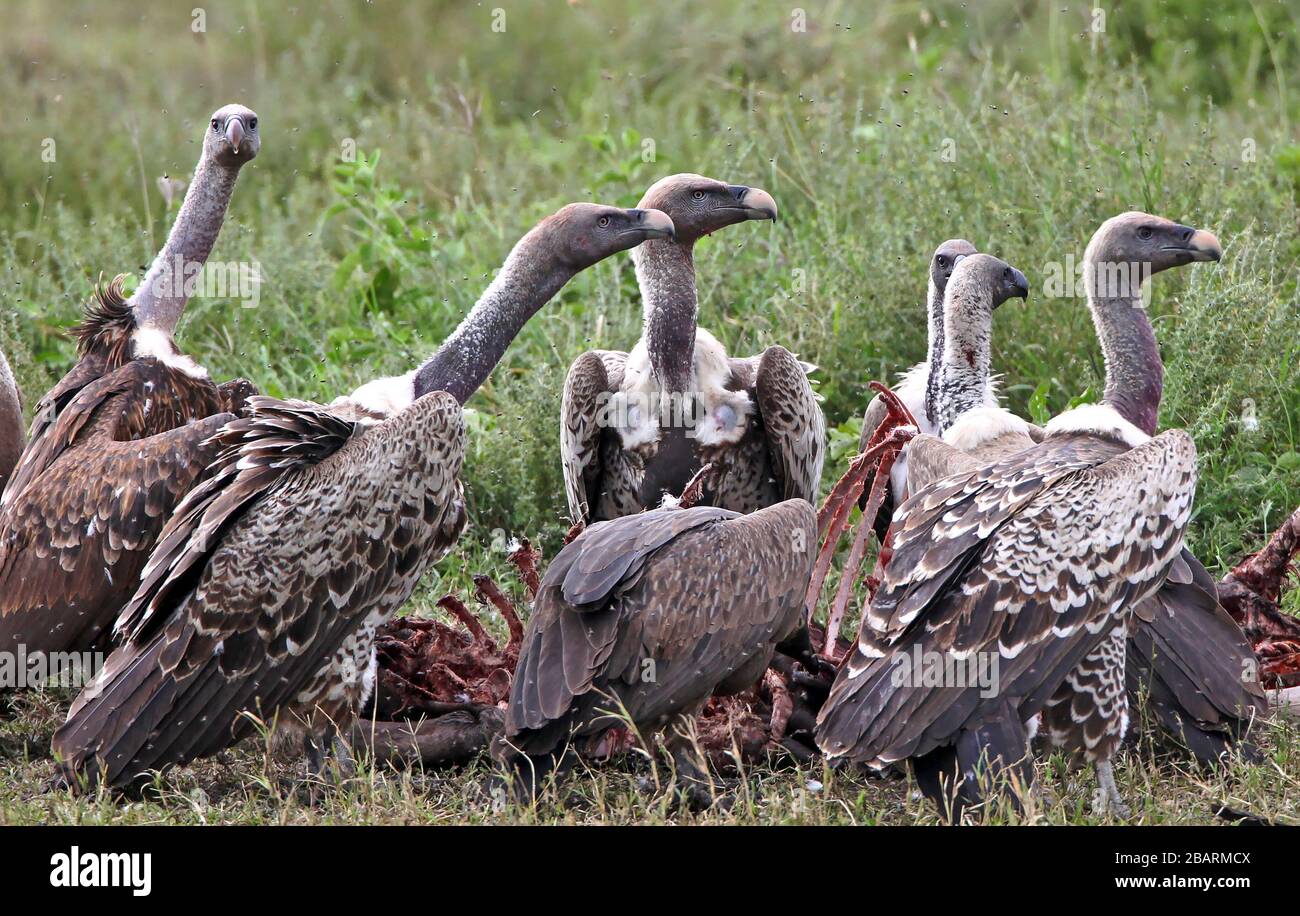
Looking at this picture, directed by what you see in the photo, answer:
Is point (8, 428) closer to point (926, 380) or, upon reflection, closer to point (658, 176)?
point (926, 380)

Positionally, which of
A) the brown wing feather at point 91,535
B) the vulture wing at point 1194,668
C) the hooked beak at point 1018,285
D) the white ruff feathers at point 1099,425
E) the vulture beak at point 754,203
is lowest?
the vulture wing at point 1194,668

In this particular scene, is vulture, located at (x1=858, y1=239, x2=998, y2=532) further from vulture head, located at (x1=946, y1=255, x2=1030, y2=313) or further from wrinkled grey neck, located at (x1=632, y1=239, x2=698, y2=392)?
wrinkled grey neck, located at (x1=632, y1=239, x2=698, y2=392)


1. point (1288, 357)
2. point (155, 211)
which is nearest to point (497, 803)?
point (1288, 357)

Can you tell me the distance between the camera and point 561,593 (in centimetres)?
452

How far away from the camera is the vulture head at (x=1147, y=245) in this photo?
5.32 m

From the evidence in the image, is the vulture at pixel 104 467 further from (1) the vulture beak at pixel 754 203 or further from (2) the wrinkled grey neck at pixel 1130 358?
(2) the wrinkled grey neck at pixel 1130 358

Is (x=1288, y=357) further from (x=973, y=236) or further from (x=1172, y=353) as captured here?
(x=973, y=236)

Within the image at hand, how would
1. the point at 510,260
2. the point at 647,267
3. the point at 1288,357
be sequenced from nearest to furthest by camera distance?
the point at 510,260, the point at 647,267, the point at 1288,357

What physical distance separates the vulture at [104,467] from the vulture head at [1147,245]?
2.77 metres

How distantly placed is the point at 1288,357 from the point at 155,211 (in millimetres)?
5925

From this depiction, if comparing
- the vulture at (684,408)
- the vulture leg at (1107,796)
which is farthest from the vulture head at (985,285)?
the vulture leg at (1107,796)

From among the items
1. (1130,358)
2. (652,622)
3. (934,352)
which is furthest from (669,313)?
(652,622)

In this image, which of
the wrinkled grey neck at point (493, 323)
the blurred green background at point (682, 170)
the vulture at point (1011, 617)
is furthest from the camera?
the blurred green background at point (682, 170)

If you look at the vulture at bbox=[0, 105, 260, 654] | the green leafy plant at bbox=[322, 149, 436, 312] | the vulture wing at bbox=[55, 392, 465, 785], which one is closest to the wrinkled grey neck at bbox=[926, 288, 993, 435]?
the vulture wing at bbox=[55, 392, 465, 785]
